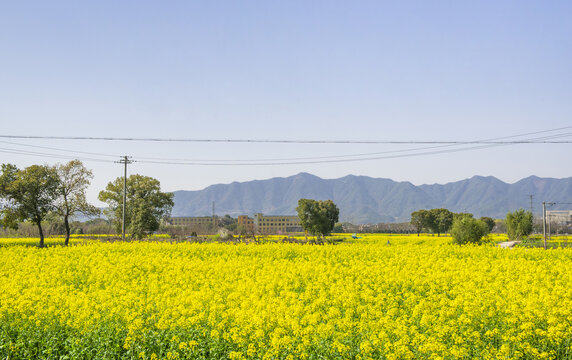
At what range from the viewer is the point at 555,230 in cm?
12175

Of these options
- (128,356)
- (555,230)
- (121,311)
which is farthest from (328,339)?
(555,230)

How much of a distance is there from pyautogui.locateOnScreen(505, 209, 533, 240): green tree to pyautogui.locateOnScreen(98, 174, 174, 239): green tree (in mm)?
43789

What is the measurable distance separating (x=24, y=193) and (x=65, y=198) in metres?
6.00

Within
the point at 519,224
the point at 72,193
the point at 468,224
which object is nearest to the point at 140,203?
the point at 72,193

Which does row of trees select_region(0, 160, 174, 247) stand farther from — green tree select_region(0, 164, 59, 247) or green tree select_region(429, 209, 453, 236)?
green tree select_region(429, 209, 453, 236)

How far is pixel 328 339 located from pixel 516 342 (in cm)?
313

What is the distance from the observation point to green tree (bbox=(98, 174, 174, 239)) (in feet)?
178

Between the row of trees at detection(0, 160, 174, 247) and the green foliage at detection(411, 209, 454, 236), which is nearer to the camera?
the row of trees at detection(0, 160, 174, 247)

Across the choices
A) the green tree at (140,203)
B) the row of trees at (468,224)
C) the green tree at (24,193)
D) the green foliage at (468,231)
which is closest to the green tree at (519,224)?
the row of trees at (468,224)

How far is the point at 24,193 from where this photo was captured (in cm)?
4278

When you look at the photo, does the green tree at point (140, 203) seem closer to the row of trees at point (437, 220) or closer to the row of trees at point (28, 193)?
the row of trees at point (28, 193)

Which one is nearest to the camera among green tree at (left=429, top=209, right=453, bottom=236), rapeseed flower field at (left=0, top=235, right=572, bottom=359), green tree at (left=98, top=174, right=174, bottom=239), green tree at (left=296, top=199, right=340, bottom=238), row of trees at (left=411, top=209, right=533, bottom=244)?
rapeseed flower field at (left=0, top=235, right=572, bottom=359)

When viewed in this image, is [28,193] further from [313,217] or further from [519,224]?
[519,224]

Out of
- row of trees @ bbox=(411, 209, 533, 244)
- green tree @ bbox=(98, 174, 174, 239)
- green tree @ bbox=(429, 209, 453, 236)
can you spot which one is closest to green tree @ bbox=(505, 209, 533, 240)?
row of trees @ bbox=(411, 209, 533, 244)
